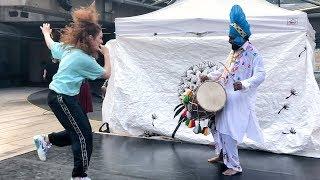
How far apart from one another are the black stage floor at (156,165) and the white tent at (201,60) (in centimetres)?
41

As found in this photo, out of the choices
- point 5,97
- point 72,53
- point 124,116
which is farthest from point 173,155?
point 5,97

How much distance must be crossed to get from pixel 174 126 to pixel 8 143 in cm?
260

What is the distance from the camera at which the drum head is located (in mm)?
4590

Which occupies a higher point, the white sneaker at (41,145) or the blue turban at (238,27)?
the blue turban at (238,27)

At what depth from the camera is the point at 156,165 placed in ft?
16.7

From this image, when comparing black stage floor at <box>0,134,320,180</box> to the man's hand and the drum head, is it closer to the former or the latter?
the drum head

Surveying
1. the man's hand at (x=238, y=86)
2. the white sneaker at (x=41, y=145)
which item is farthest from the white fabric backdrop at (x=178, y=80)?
the white sneaker at (x=41, y=145)

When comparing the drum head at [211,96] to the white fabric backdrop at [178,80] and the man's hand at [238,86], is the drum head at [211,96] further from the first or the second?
the white fabric backdrop at [178,80]

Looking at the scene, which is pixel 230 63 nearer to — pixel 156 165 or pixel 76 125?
pixel 156 165

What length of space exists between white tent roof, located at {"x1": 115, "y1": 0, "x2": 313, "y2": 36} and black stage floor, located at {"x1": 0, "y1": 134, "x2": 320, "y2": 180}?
1.77 meters

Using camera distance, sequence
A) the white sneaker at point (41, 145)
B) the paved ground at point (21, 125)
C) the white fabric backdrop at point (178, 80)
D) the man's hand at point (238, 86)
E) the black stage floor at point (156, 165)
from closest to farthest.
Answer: the man's hand at point (238, 86) → the black stage floor at point (156, 165) → the white sneaker at point (41, 145) → the white fabric backdrop at point (178, 80) → the paved ground at point (21, 125)

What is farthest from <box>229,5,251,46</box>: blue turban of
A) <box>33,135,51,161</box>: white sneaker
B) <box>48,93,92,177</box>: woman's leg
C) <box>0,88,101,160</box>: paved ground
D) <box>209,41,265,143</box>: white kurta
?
<box>0,88,101,160</box>: paved ground

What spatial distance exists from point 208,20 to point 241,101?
6.38 feet

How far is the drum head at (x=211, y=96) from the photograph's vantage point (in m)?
4.59
